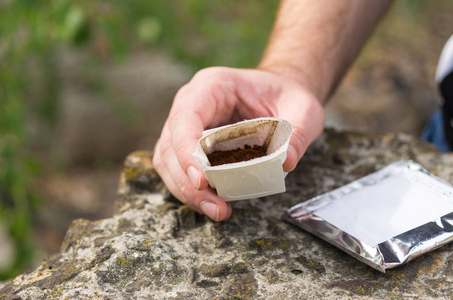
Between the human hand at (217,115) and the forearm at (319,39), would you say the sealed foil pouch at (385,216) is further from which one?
the forearm at (319,39)

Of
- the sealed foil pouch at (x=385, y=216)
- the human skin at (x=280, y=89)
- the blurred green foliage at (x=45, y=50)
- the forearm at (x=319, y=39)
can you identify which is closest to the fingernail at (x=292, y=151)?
the human skin at (x=280, y=89)

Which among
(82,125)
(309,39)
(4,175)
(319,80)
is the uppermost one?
(309,39)

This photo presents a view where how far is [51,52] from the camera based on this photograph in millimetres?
2334

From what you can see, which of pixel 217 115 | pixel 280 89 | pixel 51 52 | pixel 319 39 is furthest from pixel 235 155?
pixel 51 52

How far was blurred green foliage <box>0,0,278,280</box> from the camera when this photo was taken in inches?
71.7

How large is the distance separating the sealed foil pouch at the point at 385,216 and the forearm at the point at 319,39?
441mm

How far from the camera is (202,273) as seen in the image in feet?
3.47

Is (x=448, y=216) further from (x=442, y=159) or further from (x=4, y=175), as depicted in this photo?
(x=4, y=175)

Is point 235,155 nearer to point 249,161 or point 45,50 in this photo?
point 249,161

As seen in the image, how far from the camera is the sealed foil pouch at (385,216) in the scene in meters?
1.02

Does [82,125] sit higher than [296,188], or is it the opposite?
[296,188]

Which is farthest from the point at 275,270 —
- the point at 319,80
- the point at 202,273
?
the point at 319,80

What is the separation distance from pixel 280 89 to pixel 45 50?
1.28m

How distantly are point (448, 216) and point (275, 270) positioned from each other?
1.47ft
